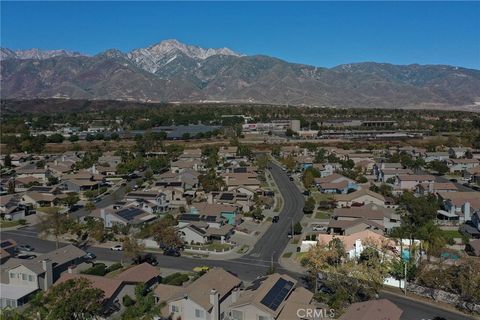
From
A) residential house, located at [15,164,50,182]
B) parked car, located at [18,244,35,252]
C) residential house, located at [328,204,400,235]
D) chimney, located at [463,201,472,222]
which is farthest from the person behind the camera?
residential house, located at [15,164,50,182]

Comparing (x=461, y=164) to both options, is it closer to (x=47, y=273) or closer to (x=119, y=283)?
(x=119, y=283)

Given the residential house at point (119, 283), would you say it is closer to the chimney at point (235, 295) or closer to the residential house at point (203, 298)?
the residential house at point (203, 298)

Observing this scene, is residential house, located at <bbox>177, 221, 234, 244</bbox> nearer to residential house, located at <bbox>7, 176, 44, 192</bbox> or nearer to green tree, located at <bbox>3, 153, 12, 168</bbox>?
residential house, located at <bbox>7, 176, 44, 192</bbox>

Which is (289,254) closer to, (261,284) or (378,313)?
(261,284)

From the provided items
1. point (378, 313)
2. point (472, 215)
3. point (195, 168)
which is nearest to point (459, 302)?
point (378, 313)

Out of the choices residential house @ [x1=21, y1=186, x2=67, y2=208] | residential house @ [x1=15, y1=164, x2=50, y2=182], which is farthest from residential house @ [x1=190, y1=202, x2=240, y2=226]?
residential house @ [x1=15, y1=164, x2=50, y2=182]

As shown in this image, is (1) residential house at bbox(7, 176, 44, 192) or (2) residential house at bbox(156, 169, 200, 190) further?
(1) residential house at bbox(7, 176, 44, 192)
